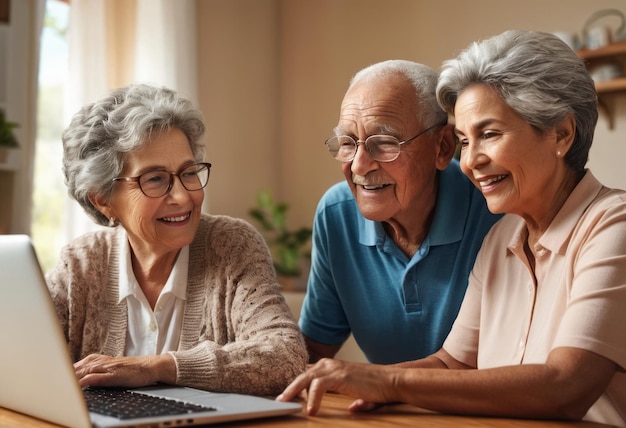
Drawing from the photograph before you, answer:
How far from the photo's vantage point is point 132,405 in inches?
49.5

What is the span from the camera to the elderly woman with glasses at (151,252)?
183 cm

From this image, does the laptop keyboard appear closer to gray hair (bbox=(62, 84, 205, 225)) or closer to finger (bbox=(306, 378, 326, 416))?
finger (bbox=(306, 378, 326, 416))

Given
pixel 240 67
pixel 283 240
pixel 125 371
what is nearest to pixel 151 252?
pixel 125 371

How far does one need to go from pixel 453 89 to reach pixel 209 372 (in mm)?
739

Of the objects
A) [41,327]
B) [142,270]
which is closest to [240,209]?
[142,270]

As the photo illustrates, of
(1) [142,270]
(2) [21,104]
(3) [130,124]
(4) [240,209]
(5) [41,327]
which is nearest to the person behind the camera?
(5) [41,327]

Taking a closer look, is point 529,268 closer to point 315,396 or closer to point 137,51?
point 315,396

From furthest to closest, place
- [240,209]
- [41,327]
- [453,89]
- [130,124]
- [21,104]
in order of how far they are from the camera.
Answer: [240,209], [21,104], [130,124], [453,89], [41,327]

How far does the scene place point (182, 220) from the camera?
6.13 feet

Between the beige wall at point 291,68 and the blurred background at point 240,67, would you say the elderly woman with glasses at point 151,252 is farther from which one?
the beige wall at point 291,68

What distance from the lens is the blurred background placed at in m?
3.88

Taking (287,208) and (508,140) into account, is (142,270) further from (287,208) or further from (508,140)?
(287,208)

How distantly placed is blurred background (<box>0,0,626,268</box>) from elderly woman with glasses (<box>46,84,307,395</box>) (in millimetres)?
2055

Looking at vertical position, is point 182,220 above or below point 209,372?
above
